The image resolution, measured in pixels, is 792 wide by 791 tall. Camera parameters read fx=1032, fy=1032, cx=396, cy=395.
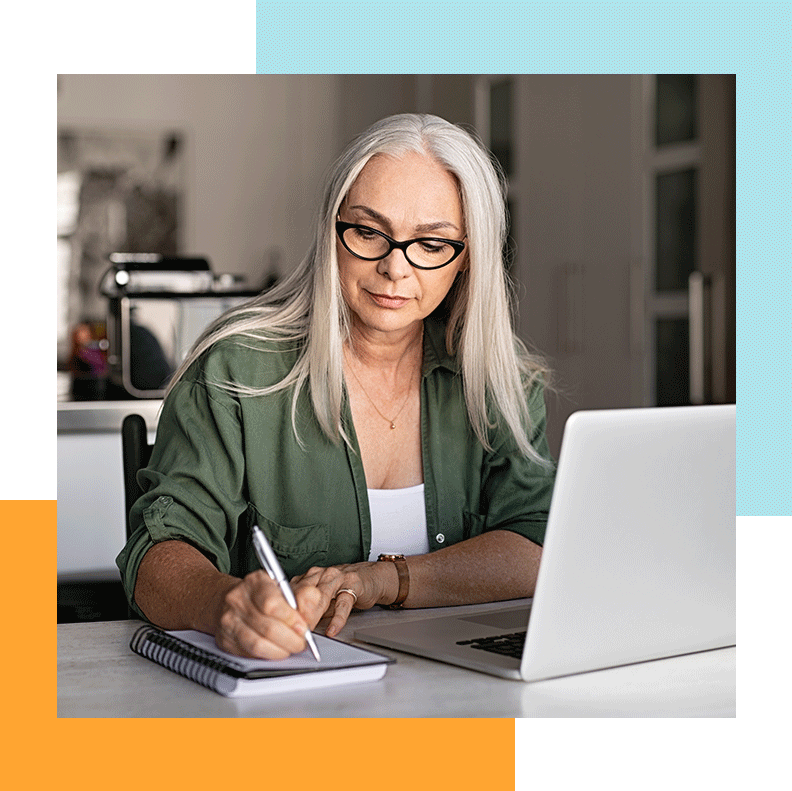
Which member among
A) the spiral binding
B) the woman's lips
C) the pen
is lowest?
the spiral binding

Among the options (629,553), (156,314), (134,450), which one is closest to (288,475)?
(134,450)

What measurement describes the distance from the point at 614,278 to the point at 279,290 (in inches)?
101

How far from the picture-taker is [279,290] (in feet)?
4.95

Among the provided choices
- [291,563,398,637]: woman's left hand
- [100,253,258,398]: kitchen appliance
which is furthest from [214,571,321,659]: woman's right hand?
[100,253,258,398]: kitchen appliance

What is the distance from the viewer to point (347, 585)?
1138 millimetres

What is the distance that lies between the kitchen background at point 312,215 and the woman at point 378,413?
16 centimetres

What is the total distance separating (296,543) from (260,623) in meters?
0.55

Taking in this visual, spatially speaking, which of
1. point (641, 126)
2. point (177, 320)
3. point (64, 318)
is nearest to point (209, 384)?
point (177, 320)

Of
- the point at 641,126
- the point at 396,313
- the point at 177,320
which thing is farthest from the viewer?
the point at 641,126

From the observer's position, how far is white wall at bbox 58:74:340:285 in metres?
5.32

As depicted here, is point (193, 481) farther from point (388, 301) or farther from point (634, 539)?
point (634, 539)

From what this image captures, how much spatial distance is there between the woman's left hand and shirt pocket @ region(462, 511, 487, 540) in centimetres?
32

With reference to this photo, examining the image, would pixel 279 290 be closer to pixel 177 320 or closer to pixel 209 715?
pixel 209 715

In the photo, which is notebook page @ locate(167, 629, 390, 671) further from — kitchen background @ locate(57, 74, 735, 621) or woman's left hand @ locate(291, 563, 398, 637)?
kitchen background @ locate(57, 74, 735, 621)
